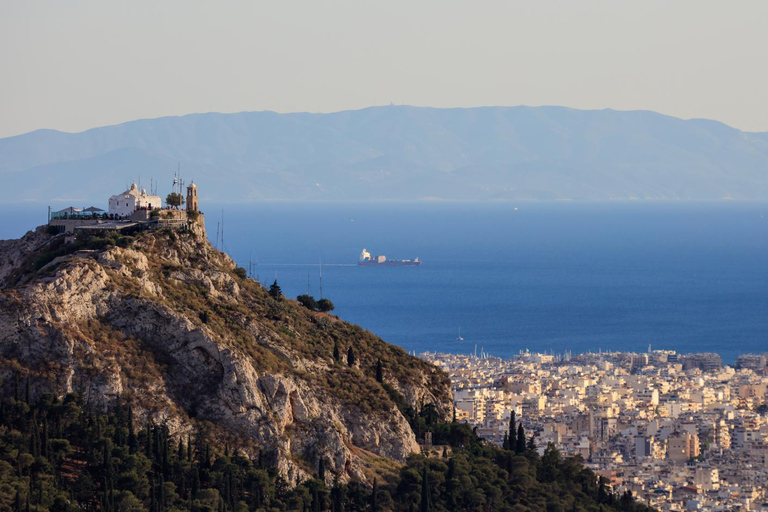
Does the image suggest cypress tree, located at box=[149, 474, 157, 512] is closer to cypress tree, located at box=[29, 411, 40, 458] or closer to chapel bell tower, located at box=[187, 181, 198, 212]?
cypress tree, located at box=[29, 411, 40, 458]

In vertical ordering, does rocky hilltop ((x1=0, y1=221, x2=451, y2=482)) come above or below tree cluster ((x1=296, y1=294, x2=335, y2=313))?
below

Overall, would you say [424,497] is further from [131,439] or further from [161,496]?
[131,439]

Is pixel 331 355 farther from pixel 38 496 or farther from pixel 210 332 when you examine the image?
pixel 38 496

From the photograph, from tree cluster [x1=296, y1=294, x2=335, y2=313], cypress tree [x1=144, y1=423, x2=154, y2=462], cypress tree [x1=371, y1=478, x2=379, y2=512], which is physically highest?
tree cluster [x1=296, y1=294, x2=335, y2=313]

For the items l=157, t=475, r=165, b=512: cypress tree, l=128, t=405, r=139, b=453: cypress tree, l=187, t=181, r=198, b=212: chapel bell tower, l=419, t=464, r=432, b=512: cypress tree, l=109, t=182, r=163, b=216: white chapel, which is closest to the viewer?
l=157, t=475, r=165, b=512: cypress tree

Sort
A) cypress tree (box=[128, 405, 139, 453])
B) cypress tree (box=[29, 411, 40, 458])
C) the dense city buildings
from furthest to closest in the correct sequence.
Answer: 1. the dense city buildings
2. cypress tree (box=[128, 405, 139, 453])
3. cypress tree (box=[29, 411, 40, 458])

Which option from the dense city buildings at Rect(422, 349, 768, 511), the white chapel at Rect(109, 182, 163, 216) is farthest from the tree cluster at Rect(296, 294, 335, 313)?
the dense city buildings at Rect(422, 349, 768, 511)

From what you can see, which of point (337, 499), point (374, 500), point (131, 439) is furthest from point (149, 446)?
point (374, 500)

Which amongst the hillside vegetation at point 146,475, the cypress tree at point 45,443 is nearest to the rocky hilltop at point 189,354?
the hillside vegetation at point 146,475
